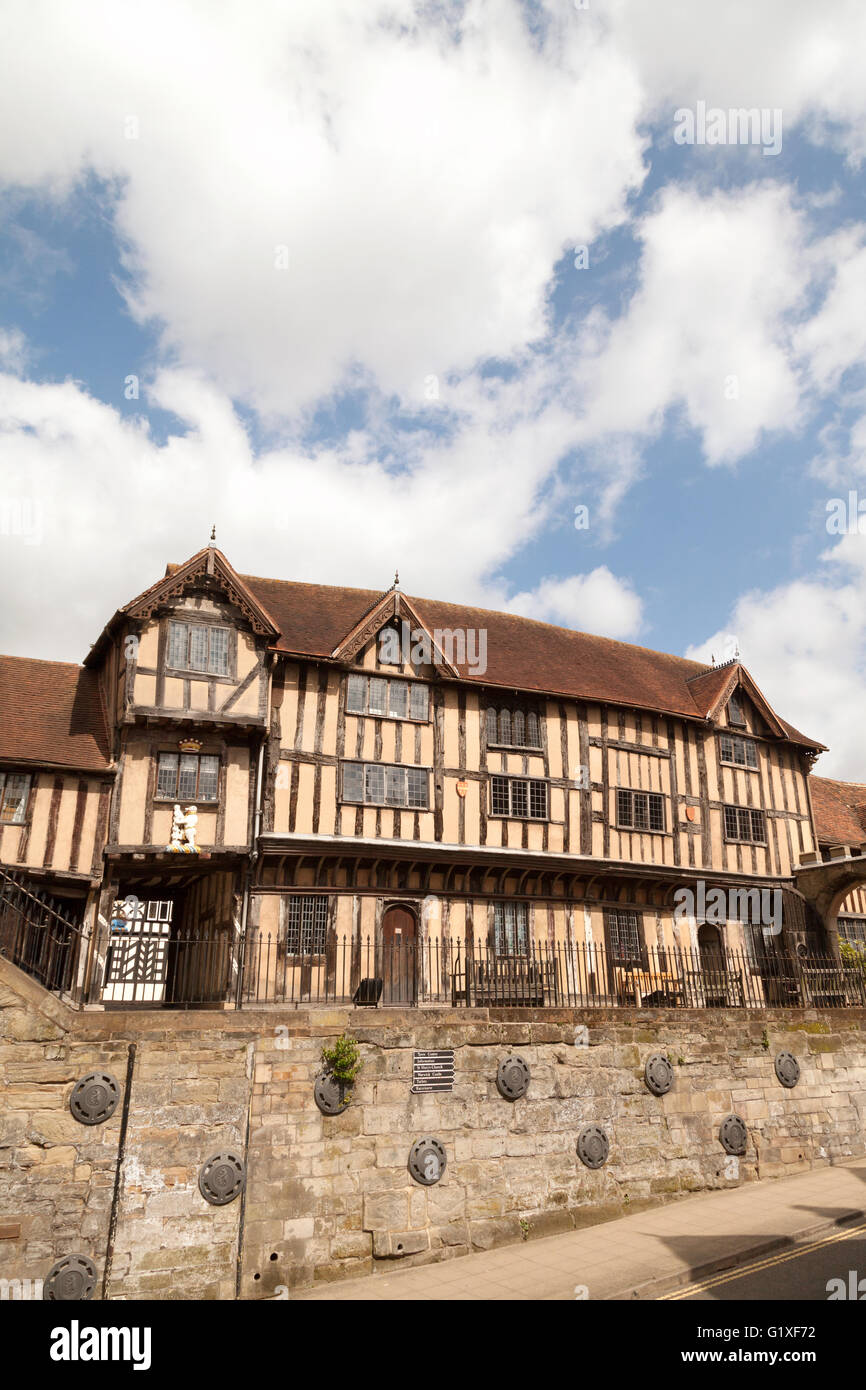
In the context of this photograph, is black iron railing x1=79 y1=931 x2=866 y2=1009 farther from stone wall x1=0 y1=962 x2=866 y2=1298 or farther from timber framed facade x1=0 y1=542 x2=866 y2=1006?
stone wall x1=0 y1=962 x2=866 y2=1298

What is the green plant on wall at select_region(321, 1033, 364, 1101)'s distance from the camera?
463 inches

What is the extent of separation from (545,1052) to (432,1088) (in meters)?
2.02

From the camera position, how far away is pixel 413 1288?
10.7m

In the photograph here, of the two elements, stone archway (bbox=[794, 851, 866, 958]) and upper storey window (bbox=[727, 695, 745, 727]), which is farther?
upper storey window (bbox=[727, 695, 745, 727])

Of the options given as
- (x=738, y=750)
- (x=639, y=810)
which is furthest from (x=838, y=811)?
(x=639, y=810)

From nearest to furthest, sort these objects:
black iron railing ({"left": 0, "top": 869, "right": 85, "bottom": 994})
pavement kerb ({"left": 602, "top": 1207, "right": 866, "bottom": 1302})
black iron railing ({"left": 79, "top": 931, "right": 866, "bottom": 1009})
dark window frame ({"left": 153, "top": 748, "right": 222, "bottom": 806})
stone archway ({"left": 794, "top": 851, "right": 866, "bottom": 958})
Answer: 1. pavement kerb ({"left": 602, "top": 1207, "right": 866, "bottom": 1302})
2. black iron railing ({"left": 0, "top": 869, "right": 85, "bottom": 994})
3. black iron railing ({"left": 79, "top": 931, "right": 866, "bottom": 1009})
4. dark window frame ({"left": 153, "top": 748, "right": 222, "bottom": 806})
5. stone archway ({"left": 794, "top": 851, "right": 866, "bottom": 958})

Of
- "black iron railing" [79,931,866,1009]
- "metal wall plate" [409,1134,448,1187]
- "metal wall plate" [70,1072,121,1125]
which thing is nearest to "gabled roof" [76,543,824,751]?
"black iron railing" [79,931,866,1009]

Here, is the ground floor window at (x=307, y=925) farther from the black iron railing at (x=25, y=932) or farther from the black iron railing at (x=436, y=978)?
the black iron railing at (x=25, y=932)

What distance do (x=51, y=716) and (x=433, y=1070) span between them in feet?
38.1

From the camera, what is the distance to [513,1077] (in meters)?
12.9

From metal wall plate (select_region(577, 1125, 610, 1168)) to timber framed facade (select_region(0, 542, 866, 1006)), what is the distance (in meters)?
4.40

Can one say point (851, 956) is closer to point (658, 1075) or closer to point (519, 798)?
point (519, 798)

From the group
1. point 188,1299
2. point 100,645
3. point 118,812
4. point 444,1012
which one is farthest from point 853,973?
point 100,645
